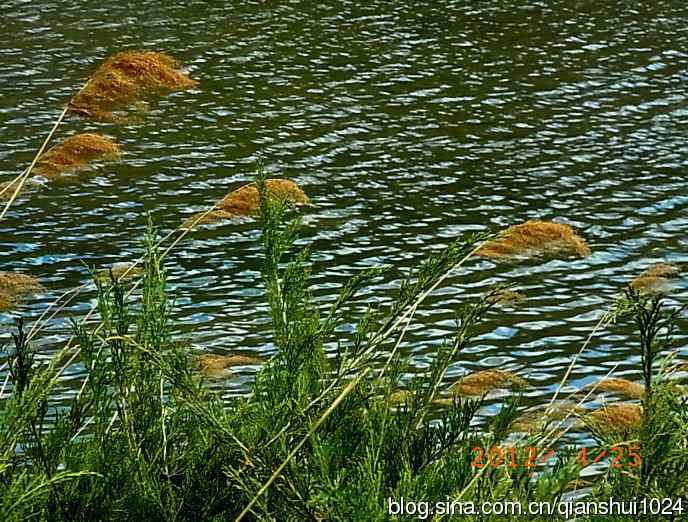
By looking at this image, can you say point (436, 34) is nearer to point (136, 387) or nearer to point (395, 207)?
point (395, 207)

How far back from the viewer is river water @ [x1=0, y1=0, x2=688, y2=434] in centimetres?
911

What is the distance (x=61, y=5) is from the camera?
58.2 ft

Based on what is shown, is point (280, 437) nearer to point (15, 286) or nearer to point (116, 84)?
point (116, 84)

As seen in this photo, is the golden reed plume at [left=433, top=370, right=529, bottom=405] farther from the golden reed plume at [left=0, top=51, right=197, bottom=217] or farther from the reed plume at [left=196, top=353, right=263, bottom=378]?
the golden reed plume at [left=0, top=51, right=197, bottom=217]

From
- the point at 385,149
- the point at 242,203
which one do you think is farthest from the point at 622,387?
the point at 385,149

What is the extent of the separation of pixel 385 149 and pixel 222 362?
16.2 ft

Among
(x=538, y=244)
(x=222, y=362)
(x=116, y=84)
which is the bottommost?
(x=538, y=244)

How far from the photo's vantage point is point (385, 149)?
12.5m

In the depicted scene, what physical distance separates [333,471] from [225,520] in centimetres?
36

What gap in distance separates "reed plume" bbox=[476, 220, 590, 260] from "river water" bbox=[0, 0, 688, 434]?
0.14m

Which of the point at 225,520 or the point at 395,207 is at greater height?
the point at 225,520

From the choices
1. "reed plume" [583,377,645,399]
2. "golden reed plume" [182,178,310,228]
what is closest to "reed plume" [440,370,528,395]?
"reed plume" [583,377,645,399]

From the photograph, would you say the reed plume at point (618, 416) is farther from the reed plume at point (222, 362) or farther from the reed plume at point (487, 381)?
the reed plume at point (222, 362)

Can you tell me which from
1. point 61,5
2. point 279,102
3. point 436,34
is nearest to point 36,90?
point 279,102
